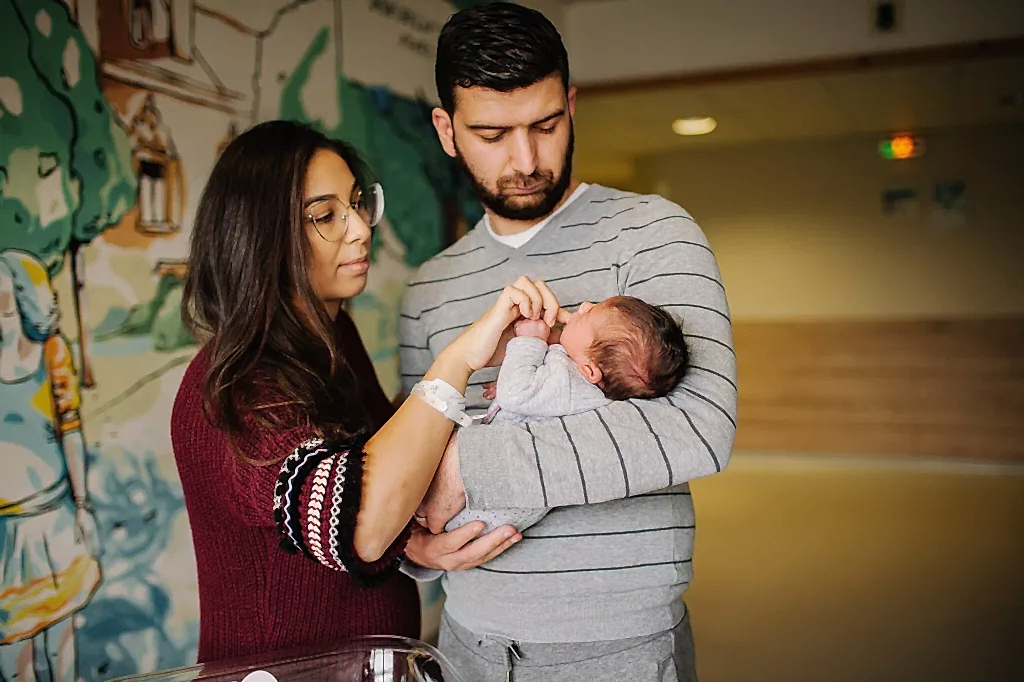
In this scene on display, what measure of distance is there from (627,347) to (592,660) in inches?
19.7

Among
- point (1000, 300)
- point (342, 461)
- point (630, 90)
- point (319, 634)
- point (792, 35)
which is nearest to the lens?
point (342, 461)

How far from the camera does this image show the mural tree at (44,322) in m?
1.52

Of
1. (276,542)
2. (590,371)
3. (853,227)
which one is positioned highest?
(853,227)

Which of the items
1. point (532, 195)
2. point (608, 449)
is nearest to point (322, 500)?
point (608, 449)

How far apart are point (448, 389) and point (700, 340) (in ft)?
1.24

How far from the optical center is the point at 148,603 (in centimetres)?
185

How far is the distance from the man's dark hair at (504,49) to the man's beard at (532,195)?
135 millimetres

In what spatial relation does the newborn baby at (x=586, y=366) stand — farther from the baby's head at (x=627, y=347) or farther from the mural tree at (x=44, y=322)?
the mural tree at (x=44, y=322)

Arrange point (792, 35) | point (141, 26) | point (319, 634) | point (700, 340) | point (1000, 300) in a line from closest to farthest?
1. point (700, 340)
2. point (319, 634)
3. point (141, 26)
4. point (792, 35)
5. point (1000, 300)

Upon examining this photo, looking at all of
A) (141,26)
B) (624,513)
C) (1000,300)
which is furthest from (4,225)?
(1000,300)

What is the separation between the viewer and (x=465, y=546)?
4.23 feet

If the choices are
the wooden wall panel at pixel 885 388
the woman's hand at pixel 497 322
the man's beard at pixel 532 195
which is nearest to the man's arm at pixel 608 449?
the woman's hand at pixel 497 322

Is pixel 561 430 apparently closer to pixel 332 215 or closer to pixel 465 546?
pixel 465 546

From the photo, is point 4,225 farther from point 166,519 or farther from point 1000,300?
point 1000,300
